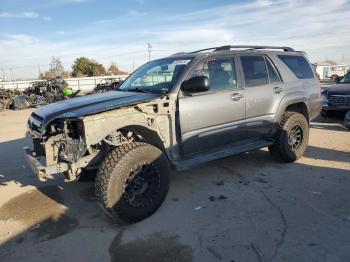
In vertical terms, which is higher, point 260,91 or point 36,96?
point 260,91

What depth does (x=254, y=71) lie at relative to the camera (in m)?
5.46

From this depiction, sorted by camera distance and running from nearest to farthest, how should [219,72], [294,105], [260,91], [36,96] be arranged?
[219,72]
[260,91]
[294,105]
[36,96]

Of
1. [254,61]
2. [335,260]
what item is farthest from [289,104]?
[335,260]

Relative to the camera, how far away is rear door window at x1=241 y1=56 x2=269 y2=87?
532 centimetres

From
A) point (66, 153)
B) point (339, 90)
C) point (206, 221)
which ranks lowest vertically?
point (206, 221)

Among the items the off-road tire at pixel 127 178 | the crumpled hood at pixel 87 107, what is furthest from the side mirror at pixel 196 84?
the off-road tire at pixel 127 178

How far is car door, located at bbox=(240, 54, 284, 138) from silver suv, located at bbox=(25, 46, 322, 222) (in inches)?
0.6

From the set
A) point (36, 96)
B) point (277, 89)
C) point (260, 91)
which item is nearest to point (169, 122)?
point (260, 91)

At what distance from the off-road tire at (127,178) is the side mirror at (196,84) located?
3.01 feet

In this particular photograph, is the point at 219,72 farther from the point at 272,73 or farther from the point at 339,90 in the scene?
the point at 339,90

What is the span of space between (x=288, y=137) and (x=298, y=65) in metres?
1.37

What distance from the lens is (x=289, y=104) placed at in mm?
5887

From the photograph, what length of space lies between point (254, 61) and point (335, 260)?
325cm

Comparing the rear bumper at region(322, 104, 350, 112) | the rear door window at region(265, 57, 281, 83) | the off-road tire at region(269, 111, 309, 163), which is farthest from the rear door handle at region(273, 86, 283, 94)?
the rear bumper at region(322, 104, 350, 112)
